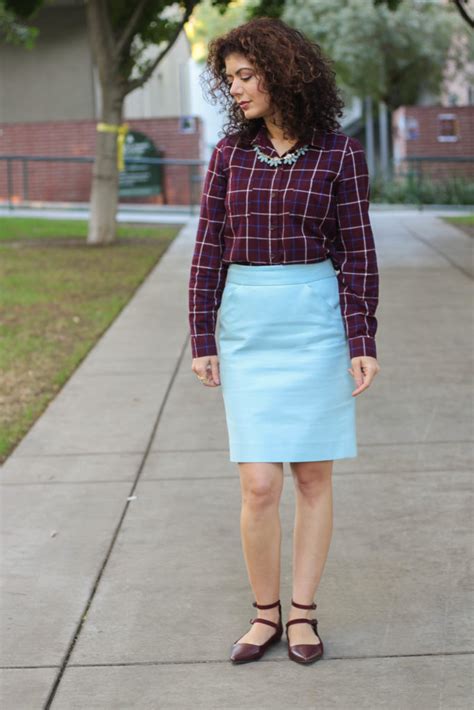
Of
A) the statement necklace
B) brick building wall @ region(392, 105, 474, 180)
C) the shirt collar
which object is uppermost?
brick building wall @ region(392, 105, 474, 180)

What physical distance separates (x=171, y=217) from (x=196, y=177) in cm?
338

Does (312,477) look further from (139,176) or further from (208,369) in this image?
(139,176)

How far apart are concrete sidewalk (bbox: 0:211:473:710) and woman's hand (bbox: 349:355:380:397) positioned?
87 cm

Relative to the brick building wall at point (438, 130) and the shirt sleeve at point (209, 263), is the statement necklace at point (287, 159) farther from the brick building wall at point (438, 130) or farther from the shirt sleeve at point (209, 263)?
the brick building wall at point (438, 130)

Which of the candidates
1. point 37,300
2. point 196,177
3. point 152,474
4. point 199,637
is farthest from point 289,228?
point 196,177

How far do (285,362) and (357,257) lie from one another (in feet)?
1.28

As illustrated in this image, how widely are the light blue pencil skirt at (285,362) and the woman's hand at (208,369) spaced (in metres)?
0.11

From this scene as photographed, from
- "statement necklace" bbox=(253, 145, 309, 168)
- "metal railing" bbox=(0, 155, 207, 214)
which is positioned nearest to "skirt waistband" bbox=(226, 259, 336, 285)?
"statement necklace" bbox=(253, 145, 309, 168)

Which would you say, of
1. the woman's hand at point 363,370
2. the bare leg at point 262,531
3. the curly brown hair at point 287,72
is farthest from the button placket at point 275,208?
the bare leg at point 262,531

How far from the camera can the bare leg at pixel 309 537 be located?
12.4ft

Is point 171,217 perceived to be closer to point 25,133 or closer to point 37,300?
point 25,133

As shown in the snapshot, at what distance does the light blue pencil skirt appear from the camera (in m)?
3.64

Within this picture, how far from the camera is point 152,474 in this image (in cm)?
597

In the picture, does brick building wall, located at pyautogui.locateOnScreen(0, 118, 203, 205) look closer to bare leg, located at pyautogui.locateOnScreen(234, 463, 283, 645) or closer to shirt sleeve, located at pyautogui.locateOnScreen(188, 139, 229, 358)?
shirt sleeve, located at pyautogui.locateOnScreen(188, 139, 229, 358)
